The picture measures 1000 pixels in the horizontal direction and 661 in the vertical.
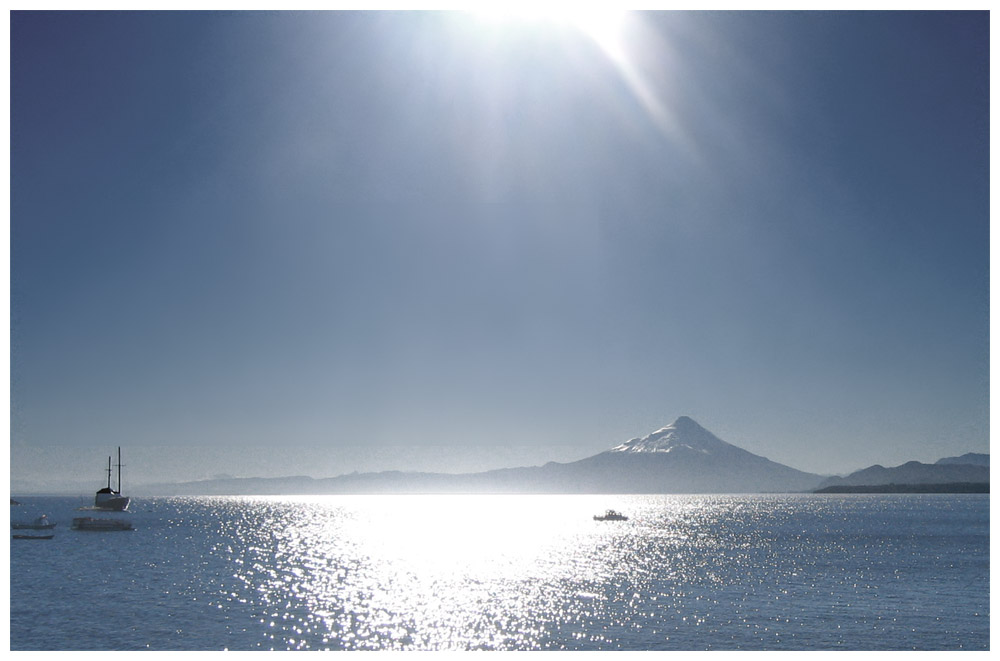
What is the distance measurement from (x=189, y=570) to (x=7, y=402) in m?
77.8

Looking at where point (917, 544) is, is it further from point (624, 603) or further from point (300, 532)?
point (300, 532)

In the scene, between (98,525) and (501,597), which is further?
(98,525)

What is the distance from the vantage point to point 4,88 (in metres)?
29.5

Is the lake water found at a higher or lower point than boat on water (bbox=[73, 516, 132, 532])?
higher

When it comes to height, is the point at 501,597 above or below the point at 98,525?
above

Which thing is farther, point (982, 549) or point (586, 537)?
point (586, 537)

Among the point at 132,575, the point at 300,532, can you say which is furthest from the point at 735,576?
the point at 300,532

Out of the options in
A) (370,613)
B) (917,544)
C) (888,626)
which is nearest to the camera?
(888,626)

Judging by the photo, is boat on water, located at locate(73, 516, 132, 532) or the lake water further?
boat on water, located at locate(73, 516, 132, 532)

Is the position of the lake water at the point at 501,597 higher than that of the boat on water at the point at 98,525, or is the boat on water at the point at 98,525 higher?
the lake water at the point at 501,597

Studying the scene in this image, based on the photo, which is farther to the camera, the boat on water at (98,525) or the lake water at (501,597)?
the boat on water at (98,525)

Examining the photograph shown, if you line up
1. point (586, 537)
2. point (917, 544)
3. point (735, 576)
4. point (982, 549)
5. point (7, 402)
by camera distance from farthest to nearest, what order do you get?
point (586, 537), point (917, 544), point (982, 549), point (735, 576), point (7, 402)

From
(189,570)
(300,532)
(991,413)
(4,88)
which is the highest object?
(4,88)
